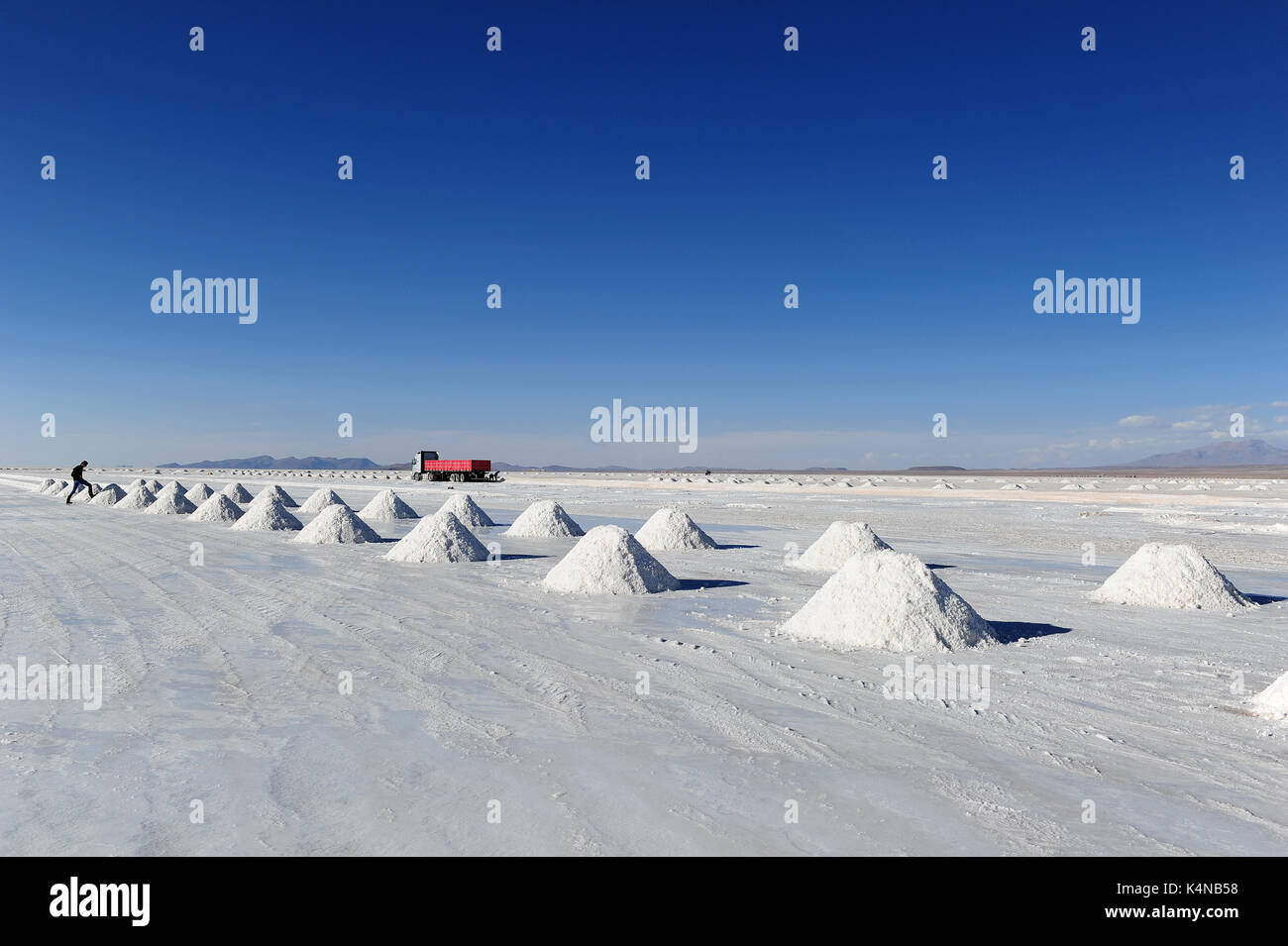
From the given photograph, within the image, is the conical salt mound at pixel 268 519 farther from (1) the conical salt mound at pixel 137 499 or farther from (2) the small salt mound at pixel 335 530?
(1) the conical salt mound at pixel 137 499

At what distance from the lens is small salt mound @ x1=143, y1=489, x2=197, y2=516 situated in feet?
76.5

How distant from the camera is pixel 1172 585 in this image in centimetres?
928

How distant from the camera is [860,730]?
4.89 metres

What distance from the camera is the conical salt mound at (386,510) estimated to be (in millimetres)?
21484

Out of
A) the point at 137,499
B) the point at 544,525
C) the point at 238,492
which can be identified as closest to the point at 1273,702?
the point at 544,525

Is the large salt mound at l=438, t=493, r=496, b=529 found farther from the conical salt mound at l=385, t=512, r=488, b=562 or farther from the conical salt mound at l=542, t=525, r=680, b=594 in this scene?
the conical salt mound at l=542, t=525, r=680, b=594

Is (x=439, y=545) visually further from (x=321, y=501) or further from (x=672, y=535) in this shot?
(x=321, y=501)

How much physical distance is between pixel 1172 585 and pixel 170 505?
2475cm

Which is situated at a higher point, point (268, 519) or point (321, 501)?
point (321, 501)

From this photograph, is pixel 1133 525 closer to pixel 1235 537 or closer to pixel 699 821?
pixel 1235 537

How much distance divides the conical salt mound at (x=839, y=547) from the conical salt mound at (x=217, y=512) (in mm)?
15973
